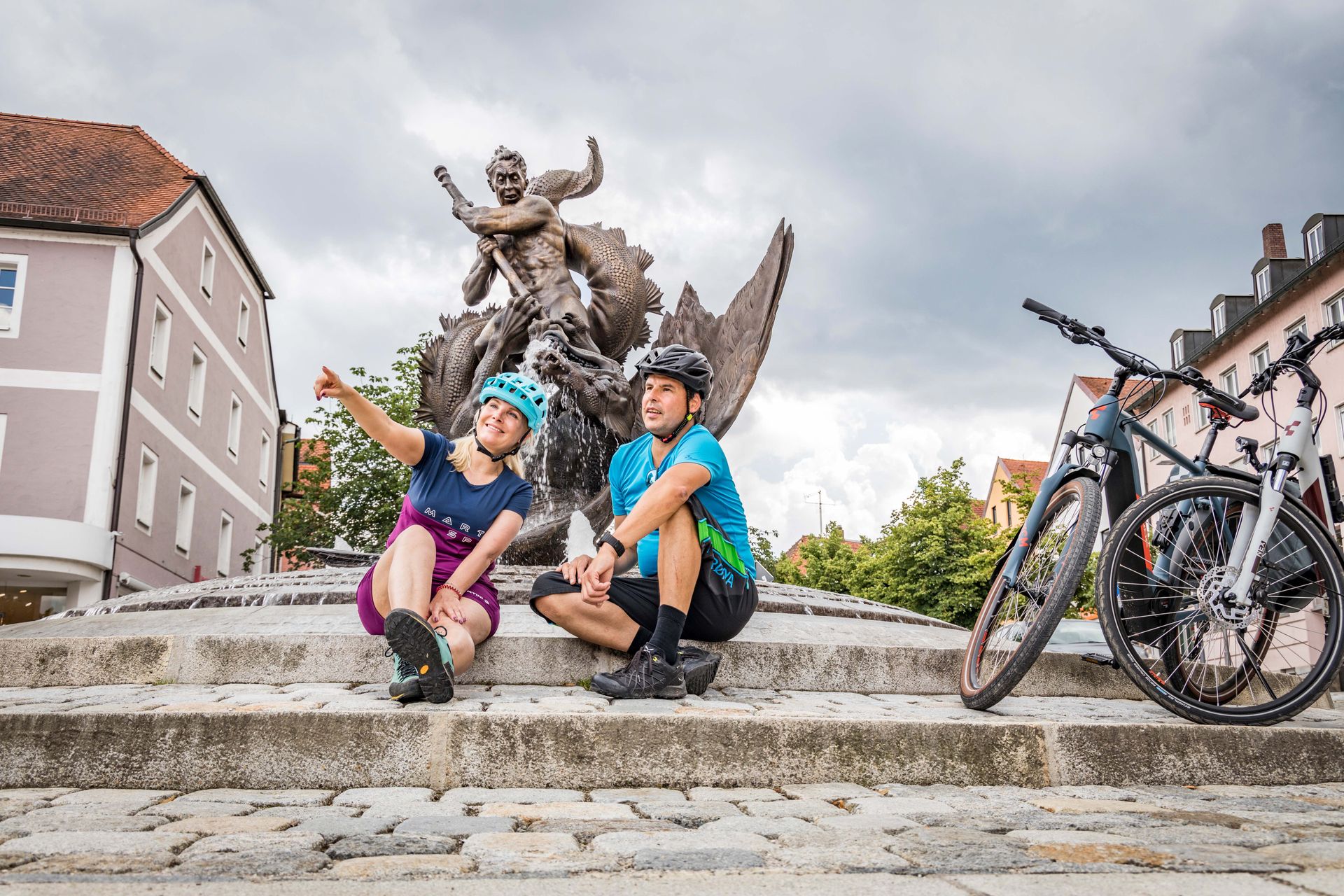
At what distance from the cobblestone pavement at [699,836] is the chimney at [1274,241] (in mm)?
35841

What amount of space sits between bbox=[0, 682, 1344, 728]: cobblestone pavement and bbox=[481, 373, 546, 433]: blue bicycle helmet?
3.64 ft

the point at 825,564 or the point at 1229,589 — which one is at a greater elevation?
the point at 825,564

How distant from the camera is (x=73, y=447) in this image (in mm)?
19516

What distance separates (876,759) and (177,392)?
23392mm

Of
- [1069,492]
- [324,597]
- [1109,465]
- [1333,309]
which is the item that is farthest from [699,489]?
[1333,309]

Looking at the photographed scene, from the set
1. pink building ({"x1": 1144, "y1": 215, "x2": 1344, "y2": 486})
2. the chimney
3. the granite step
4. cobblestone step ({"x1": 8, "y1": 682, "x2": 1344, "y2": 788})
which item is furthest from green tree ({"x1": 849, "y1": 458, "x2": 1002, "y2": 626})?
cobblestone step ({"x1": 8, "y1": 682, "x2": 1344, "y2": 788})

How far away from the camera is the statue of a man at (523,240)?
399 inches

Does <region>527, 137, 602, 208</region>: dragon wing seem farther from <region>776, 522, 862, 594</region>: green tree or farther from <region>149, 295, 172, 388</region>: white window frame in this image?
<region>776, 522, 862, 594</region>: green tree

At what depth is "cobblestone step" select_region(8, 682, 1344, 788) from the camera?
308cm

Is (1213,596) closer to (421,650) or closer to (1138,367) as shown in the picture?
(1138,367)

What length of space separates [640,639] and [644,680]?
34 centimetres

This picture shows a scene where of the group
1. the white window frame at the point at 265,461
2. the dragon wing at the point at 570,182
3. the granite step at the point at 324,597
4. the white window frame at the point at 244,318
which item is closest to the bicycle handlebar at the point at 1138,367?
the granite step at the point at 324,597

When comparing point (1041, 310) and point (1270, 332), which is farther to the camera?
point (1270, 332)

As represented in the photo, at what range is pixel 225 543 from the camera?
27.2m
